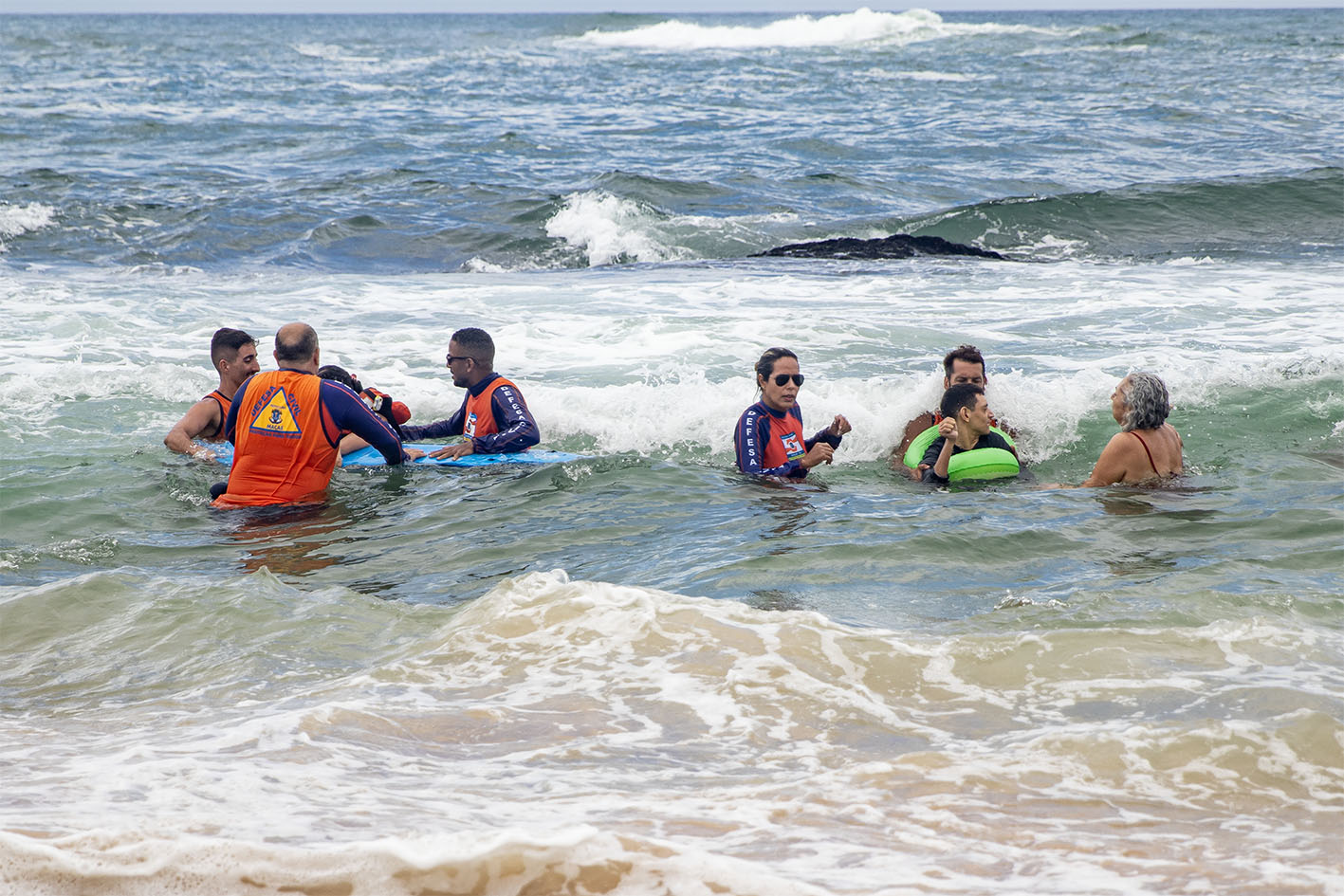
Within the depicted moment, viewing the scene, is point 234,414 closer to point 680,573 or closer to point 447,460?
point 447,460

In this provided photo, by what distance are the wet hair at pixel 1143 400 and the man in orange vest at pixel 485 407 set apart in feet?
13.0

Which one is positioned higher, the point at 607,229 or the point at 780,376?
the point at 607,229

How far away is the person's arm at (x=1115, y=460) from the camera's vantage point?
7387 mm

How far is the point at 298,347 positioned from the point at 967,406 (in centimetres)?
419

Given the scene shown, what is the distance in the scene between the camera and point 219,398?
8.54m

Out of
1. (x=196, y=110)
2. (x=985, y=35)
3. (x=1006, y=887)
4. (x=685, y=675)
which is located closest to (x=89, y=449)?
(x=685, y=675)

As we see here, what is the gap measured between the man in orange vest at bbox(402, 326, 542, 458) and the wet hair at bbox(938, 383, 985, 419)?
2.88m

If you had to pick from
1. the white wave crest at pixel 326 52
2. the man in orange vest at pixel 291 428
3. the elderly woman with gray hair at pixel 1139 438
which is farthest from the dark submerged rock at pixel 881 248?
the white wave crest at pixel 326 52

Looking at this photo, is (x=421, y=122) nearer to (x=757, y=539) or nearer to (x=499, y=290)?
(x=499, y=290)

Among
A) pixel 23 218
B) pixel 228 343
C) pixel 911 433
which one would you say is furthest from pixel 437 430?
pixel 23 218

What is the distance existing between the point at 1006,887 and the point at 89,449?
850 cm

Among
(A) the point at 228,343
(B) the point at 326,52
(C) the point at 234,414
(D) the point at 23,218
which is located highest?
(B) the point at 326,52

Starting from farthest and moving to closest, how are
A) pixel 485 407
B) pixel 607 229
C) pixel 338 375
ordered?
pixel 607 229 → pixel 485 407 → pixel 338 375

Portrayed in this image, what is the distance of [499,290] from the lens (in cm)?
1590
